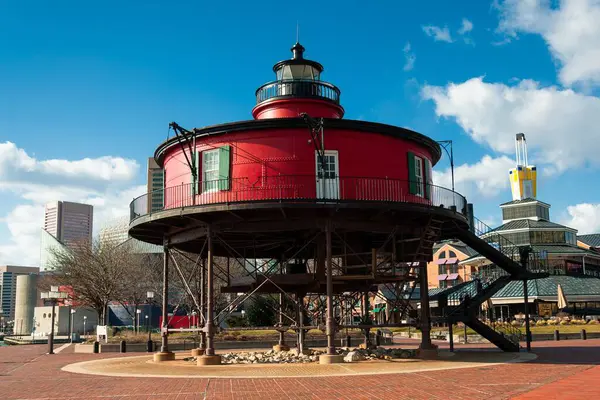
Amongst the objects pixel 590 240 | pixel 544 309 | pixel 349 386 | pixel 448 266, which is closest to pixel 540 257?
pixel 544 309

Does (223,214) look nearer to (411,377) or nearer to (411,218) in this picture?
(411,218)

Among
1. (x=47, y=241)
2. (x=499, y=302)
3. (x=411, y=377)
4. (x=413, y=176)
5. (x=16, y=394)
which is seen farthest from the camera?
(x=47, y=241)

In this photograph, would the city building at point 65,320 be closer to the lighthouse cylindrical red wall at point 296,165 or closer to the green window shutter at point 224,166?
the green window shutter at point 224,166

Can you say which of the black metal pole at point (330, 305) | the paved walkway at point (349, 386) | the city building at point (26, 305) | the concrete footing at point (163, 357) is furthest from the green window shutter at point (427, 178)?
the city building at point (26, 305)

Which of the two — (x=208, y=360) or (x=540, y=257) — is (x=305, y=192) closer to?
(x=208, y=360)

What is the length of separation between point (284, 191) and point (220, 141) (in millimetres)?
3335

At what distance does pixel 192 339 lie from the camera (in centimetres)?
3878

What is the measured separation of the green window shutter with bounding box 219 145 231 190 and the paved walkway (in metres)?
7.76

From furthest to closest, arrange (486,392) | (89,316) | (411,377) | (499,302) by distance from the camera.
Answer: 1. (89,316)
2. (499,302)
3. (411,377)
4. (486,392)

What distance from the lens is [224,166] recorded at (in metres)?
24.1

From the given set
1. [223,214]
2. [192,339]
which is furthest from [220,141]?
[192,339]

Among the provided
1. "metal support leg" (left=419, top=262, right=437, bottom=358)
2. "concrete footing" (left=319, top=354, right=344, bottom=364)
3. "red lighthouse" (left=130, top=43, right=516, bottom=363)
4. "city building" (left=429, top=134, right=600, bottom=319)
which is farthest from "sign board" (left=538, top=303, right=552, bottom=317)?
"concrete footing" (left=319, top=354, right=344, bottom=364)

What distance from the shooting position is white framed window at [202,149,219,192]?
24.2 meters

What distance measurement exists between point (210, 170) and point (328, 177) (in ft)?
15.3
